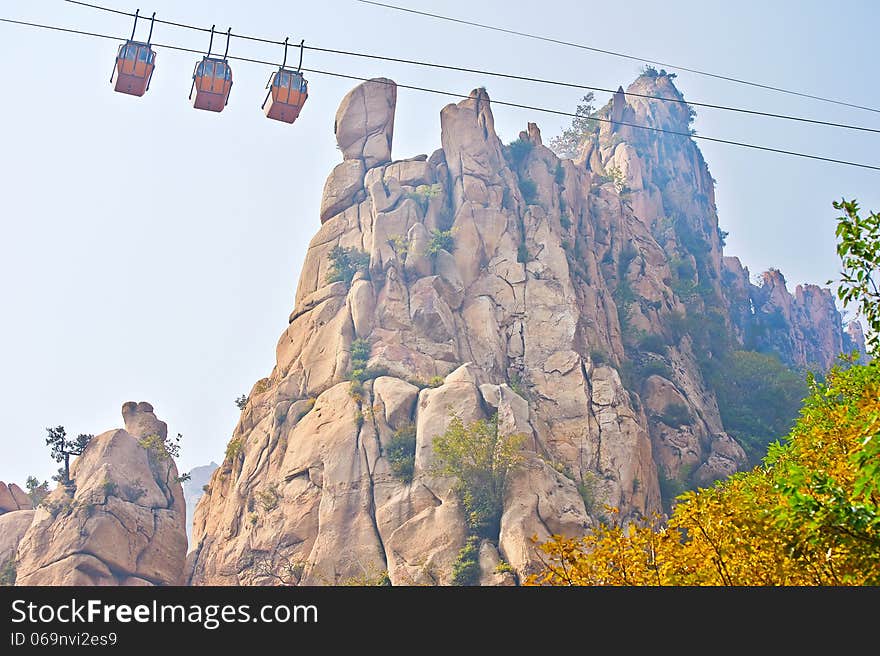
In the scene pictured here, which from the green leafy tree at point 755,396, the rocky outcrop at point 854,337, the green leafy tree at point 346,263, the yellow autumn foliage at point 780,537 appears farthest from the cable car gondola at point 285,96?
the rocky outcrop at point 854,337

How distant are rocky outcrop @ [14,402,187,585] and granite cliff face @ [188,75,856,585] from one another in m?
2.96

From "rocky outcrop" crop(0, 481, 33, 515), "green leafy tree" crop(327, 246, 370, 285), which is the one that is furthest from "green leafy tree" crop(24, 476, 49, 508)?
"green leafy tree" crop(327, 246, 370, 285)

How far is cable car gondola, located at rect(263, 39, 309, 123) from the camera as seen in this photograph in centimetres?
2427

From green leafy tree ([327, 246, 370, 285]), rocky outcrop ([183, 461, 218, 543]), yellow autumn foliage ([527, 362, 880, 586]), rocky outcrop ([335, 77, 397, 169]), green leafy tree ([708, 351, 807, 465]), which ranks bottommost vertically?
yellow autumn foliage ([527, 362, 880, 586])

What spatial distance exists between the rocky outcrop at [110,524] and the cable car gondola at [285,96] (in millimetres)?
Result: 19981

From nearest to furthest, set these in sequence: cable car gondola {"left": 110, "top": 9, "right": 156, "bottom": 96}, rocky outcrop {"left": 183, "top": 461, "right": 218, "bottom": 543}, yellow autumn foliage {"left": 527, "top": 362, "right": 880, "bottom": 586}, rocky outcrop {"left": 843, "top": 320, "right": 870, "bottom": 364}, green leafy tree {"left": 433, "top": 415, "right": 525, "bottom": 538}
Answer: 1. yellow autumn foliage {"left": 527, "top": 362, "right": 880, "bottom": 586}
2. cable car gondola {"left": 110, "top": 9, "right": 156, "bottom": 96}
3. green leafy tree {"left": 433, "top": 415, "right": 525, "bottom": 538}
4. rocky outcrop {"left": 843, "top": 320, "right": 870, "bottom": 364}
5. rocky outcrop {"left": 183, "top": 461, "right": 218, "bottom": 543}

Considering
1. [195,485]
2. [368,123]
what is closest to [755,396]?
[368,123]

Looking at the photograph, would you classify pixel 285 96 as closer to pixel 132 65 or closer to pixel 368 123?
pixel 132 65

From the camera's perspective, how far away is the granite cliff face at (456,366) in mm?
37562

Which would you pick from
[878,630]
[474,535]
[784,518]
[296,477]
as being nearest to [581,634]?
[878,630]

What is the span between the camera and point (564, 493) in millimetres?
37500

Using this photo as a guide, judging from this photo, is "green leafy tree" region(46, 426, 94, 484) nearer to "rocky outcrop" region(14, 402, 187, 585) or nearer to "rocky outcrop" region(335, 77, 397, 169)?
"rocky outcrop" region(14, 402, 187, 585)

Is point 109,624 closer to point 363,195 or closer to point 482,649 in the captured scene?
point 482,649

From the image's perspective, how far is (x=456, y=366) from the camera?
4447cm
